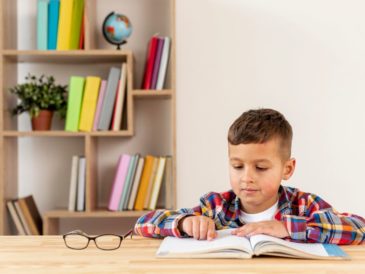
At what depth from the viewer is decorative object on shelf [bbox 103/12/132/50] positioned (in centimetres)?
314

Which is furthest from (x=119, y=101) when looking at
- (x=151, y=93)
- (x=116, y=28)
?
(x=116, y=28)

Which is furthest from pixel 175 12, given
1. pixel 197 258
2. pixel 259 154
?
pixel 197 258

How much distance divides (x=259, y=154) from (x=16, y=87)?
1775mm

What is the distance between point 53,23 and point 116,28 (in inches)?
12.0

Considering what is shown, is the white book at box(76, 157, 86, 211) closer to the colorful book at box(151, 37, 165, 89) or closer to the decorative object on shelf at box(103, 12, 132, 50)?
the colorful book at box(151, 37, 165, 89)

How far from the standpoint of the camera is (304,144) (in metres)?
3.29

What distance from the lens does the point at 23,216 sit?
121 inches

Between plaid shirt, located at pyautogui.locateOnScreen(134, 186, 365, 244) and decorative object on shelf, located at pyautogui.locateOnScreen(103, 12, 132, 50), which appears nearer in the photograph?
plaid shirt, located at pyautogui.locateOnScreen(134, 186, 365, 244)

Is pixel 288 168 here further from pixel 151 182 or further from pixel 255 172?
pixel 151 182

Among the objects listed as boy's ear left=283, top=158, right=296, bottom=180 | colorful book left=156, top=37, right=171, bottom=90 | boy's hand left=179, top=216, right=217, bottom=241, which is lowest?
boy's hand left=179, top=216, right=217, bottom=241

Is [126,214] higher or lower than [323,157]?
lower

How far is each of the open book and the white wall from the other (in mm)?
1900

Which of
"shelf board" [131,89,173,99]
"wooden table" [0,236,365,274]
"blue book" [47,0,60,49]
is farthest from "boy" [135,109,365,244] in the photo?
"blue book" [47,0,60,49]

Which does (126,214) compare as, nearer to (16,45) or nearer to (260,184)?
(16,45)
